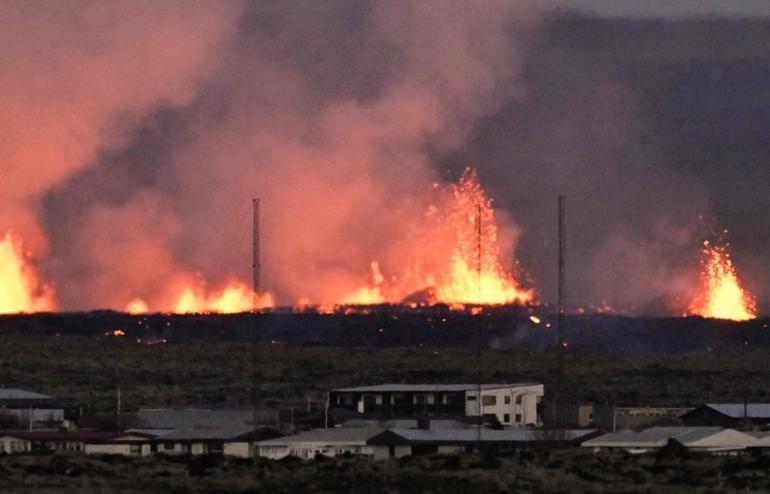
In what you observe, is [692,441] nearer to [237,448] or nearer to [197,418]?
[237,448]

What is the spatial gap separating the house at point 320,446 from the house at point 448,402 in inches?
870

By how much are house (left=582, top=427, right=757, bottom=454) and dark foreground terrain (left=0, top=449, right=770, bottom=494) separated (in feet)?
18.1

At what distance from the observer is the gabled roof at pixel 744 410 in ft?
417

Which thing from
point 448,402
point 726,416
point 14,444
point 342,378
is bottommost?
point 14,444

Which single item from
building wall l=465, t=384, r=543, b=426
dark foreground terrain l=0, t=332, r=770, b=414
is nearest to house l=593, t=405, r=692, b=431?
building wall l=465, t=384, r=543, b=426

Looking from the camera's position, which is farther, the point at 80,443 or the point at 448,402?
the point at 448,402

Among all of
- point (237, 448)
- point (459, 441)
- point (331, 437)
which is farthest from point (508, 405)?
point (237, 448)

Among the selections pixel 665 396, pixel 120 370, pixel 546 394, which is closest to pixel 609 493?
pixel 546 394

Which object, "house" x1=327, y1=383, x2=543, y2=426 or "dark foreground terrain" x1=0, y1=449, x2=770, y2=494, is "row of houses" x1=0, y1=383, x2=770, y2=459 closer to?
"house" x1=327, y1=383, x2=543, y2=426

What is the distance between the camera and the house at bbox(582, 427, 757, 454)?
106 meters

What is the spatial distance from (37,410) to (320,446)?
88.4 ft

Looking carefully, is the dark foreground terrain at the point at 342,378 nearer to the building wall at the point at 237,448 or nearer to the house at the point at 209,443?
the house at the point at 209,443

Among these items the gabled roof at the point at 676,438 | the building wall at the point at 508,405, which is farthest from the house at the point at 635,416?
the gabled roof at the point at 676,438

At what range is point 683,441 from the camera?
106 metres
